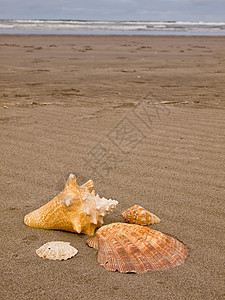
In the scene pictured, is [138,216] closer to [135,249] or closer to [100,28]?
[135,249]

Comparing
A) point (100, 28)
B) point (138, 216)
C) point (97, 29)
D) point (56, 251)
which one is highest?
point (100, 28)

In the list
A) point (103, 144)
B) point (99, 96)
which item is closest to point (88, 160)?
point (103, 144)

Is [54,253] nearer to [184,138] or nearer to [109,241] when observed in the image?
[109,241]

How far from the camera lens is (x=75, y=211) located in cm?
234

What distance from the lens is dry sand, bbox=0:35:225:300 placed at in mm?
1957

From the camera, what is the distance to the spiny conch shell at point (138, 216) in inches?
97.2

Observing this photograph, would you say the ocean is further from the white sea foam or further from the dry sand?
the dry sand

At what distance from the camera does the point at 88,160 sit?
3.73m

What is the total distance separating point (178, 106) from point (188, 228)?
12.5 ft

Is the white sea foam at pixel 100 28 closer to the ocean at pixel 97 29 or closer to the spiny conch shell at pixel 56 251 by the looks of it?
the ocean at pixel 97 29

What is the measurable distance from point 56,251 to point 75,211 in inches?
11.1

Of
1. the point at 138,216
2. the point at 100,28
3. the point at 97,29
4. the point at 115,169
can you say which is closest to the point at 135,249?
the point at 138,216

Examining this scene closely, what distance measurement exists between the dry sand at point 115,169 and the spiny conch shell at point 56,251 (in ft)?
0.15

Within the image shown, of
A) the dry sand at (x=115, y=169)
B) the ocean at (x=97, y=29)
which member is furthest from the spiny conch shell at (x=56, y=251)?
the ocean at (x=97, y=29)
